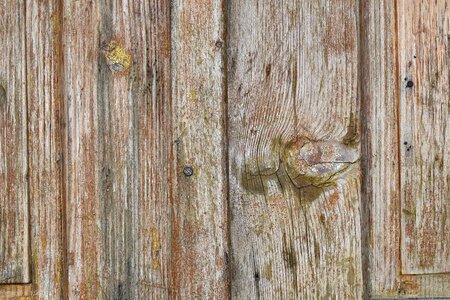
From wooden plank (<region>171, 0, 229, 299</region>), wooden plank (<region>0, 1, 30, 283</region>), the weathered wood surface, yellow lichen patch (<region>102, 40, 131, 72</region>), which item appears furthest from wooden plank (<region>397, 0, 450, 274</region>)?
wooden plank (<region>0, 1, 30, 283</region>)

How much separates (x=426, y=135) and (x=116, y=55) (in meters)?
0.88

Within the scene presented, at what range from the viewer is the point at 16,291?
1.62 m

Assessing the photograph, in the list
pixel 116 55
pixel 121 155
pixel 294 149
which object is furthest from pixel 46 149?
pixel 294 149

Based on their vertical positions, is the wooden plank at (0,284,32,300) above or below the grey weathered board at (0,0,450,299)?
below

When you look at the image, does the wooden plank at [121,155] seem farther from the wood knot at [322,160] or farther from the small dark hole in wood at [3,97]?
the wood knot at [322,160]

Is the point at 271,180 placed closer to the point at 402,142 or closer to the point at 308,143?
the point at 308,143

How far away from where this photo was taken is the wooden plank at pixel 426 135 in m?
1.58

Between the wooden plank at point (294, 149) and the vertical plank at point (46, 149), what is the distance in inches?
18.9

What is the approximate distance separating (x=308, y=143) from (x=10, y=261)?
0.89 metres

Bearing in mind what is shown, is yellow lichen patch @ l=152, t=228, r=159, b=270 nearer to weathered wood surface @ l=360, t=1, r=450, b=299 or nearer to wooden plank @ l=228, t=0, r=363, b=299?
wooden plank @ l=228, t=0, r=363, b=299

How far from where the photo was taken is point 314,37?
1586 millimetres

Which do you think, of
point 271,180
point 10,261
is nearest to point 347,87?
point 271,180

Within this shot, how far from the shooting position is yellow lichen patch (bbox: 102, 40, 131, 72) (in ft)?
5.21

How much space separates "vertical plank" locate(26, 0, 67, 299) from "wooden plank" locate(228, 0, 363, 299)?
48cm
